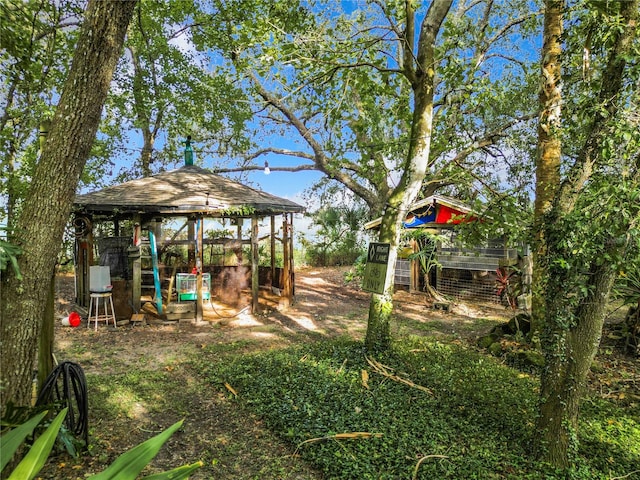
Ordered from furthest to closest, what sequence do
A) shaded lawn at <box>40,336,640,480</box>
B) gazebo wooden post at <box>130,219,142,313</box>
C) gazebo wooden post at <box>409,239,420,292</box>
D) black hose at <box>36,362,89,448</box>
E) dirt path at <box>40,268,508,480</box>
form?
gazebo wooden post at <box>409,239,420,292</box>
gazebo wooden post at <box>130,219,142,313</box>
dirt path at <box>40,268,508,480</box>
shaded lawn at <box>40,336,640,480</box>
black hose at <box>36,362,89,448</box>

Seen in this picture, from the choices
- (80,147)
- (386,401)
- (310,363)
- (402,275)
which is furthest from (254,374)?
(402,275)

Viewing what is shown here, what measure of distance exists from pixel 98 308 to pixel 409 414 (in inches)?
275

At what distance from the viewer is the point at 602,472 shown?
10.2ft

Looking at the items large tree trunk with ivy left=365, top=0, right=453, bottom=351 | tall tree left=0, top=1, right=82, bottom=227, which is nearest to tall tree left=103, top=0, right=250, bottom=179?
tall tree left=0, top=1, right=82, bottom=227

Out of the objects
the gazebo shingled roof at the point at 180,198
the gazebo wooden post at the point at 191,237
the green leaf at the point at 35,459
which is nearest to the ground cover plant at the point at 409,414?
the green leaf at the point at 35,459

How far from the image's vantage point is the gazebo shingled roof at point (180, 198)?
822 centimetres

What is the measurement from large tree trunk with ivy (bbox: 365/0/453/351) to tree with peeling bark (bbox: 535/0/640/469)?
7.08ft

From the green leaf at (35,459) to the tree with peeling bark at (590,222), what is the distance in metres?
3.29

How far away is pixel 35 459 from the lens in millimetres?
1485

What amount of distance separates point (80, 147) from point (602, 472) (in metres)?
4.75

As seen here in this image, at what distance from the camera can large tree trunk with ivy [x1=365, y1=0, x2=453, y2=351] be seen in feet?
17.4

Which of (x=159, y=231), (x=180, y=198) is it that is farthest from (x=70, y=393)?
(x=159, y=231)

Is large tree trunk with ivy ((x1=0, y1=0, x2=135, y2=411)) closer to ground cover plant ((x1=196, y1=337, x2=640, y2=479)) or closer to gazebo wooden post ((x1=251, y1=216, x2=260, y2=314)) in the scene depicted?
ground cover plant ((x1=196, y1=337, x2=640, y2=479))

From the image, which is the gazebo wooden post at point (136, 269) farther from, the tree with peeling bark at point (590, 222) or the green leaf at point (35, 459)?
the tree with peeling bark at point (590, 222)
